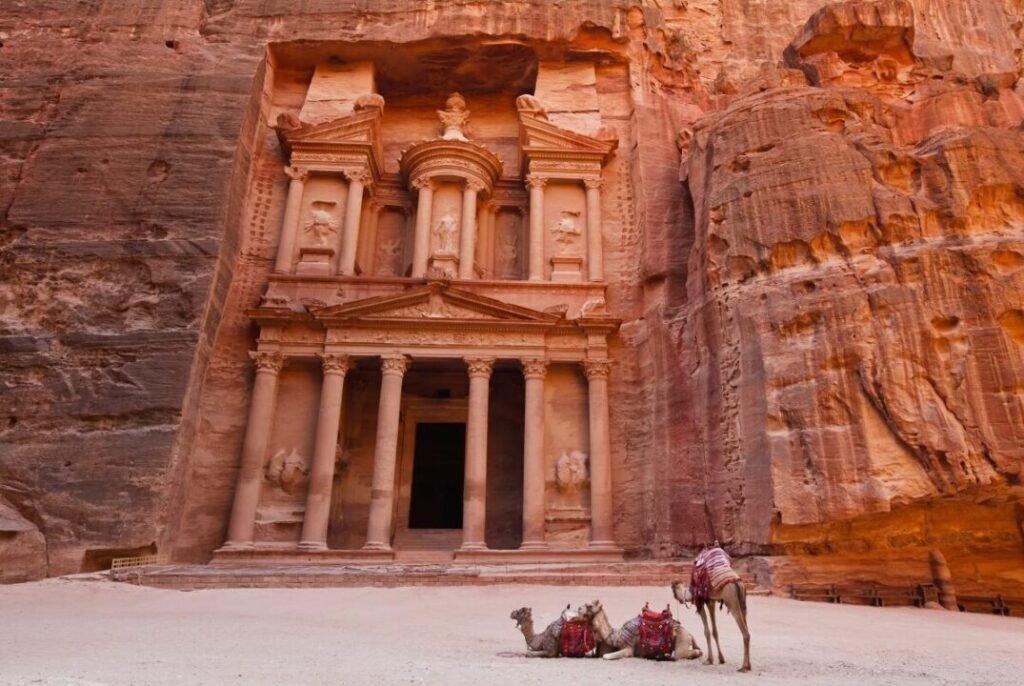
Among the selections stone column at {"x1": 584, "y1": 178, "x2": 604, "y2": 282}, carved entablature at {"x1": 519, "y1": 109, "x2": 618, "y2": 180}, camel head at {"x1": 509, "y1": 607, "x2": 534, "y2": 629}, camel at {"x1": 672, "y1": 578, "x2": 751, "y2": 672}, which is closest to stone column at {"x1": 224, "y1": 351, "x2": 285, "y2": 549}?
stone column at {"x1": 584, "y1": 178, "x2": 604, "y2": 282}

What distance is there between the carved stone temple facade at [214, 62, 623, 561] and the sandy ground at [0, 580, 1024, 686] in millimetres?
4209

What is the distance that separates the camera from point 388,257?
19609 millimetres

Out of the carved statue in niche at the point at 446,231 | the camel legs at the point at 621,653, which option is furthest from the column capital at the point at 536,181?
the camel legs at the point at 621,653

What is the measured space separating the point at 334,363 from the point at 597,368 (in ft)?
19.6

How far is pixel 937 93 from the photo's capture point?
15000 mm

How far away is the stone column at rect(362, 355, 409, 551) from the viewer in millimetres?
14664

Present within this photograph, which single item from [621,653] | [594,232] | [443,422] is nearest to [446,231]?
[594,232]

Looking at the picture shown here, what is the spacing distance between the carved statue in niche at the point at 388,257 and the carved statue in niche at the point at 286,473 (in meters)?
6.01

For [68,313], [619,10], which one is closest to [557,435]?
[68,313]

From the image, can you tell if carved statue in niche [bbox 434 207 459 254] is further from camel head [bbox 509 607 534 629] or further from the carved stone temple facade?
camel head [bbox 509 607 534 629]

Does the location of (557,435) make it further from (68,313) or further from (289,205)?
(68,313)

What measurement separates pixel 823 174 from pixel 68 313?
1527 cm

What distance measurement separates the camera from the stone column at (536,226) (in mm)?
17969

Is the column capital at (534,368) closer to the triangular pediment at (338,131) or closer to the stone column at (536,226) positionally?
the stone column at (536,226)
